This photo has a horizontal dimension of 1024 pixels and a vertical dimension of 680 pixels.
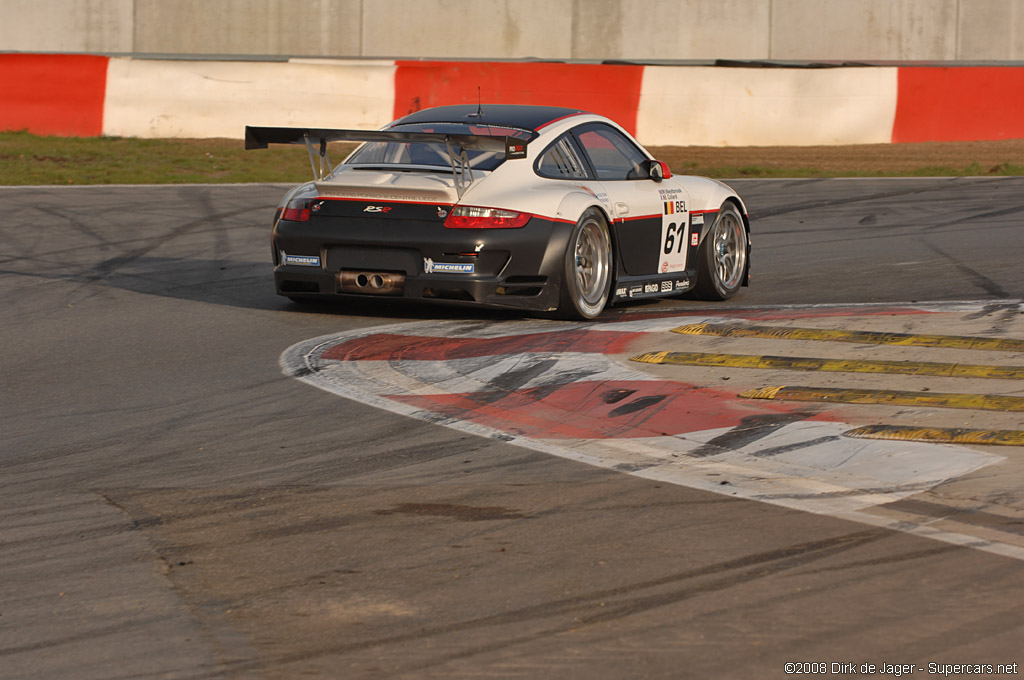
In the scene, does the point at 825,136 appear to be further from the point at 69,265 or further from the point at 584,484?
the point at 584,484

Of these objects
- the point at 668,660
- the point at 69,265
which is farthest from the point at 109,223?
the point at 668,660

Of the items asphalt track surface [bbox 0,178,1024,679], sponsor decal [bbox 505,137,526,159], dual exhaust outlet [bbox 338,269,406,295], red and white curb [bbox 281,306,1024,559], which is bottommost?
asphalt track surface [bbox 0,178,1024,679]

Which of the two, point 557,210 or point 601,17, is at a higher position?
point 601,17

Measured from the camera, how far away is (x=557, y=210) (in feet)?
27.6

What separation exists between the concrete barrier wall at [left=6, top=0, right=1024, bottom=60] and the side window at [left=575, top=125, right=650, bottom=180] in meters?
21.6

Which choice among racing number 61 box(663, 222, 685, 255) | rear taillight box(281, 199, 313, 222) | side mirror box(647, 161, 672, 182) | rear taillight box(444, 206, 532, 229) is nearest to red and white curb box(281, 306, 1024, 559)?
rear taillight box(444, 206, 532, 229)

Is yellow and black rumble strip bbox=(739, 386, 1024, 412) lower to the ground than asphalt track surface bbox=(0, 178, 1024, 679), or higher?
higher

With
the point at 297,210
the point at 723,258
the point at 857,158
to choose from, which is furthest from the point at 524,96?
the point at 297,210

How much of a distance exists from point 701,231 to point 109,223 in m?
6.33

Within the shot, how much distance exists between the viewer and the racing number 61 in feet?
30.9

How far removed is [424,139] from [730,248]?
2.88 m

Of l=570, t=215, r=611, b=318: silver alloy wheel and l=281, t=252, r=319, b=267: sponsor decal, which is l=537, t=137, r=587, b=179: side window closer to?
l=570, t=215, r=611, b=318: silver alloy wheel

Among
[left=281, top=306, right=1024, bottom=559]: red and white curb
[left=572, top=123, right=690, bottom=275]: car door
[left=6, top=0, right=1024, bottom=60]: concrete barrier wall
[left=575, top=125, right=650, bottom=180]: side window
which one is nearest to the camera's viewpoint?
[left=281, top=306, right=1024, bottom=559]: red and white curb

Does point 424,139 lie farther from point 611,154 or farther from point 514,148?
point 611,154
